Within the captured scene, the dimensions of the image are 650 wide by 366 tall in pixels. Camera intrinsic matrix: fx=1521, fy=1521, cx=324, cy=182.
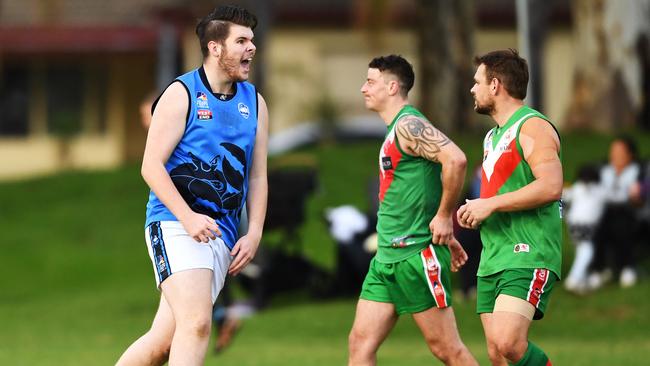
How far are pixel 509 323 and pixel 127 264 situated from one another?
1727cm

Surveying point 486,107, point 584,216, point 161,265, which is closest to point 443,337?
point 486,107

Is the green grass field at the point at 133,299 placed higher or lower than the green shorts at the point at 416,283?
lower

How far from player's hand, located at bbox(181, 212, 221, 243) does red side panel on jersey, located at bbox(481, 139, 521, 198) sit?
5.19 feet

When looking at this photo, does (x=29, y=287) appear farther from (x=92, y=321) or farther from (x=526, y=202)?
(x=526, y=202)

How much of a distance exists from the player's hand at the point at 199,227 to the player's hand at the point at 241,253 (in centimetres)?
29

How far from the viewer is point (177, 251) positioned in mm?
7992

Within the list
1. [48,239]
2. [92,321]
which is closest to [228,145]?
[92,321]

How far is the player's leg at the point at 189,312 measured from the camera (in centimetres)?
784

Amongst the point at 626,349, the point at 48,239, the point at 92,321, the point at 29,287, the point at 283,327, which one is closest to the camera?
the point at 626,349

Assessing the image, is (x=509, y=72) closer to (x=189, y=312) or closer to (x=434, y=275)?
(x=434, y=275)

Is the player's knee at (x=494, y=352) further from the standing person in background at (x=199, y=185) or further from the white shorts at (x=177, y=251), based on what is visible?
the white shorts at (x=177, y=251)

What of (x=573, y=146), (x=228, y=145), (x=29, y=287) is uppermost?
(x=228, y=145)

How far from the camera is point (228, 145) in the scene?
26.7 ft

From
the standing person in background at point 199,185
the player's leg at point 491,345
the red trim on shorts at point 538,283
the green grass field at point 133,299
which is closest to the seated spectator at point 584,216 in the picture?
the green grass field at point 133,299
